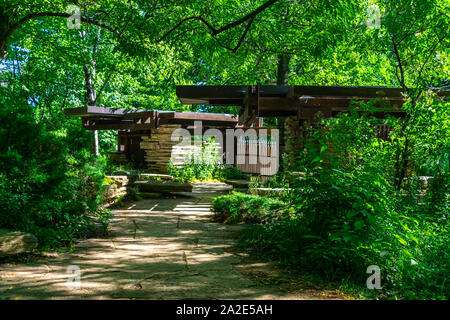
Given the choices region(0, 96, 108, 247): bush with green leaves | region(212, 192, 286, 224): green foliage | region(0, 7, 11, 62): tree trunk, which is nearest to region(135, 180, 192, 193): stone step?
region(212, 192, 286, 224): green foliage

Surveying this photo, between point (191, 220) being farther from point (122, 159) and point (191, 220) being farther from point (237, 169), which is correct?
point (122, 159)

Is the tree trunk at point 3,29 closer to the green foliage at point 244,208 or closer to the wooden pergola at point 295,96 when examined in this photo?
the wooden pergola at point 295,96

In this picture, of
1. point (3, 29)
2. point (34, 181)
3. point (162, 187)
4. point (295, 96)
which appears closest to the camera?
point (34, 181)

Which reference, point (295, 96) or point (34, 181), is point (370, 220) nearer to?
point (34, 181)

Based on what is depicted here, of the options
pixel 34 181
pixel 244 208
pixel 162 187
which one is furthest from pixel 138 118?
pixel 34 181

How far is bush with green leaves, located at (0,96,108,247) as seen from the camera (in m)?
4.52

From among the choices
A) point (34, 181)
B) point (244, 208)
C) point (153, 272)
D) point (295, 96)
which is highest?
point (295, 96)

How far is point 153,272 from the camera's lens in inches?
156

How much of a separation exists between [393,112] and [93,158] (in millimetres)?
7888

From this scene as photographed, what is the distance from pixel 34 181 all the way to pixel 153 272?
205 centimetres

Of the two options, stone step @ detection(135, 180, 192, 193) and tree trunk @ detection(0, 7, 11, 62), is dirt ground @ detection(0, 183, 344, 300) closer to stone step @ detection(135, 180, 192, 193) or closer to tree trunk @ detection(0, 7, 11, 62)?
stone step @ detection(135, 180, 192, 193)

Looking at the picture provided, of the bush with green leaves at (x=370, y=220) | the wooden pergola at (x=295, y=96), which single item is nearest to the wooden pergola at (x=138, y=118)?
the wooden pergola at (x=295, y=96)

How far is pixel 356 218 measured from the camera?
4008 mm

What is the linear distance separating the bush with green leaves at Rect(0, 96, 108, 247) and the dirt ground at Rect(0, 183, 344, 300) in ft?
1.52
